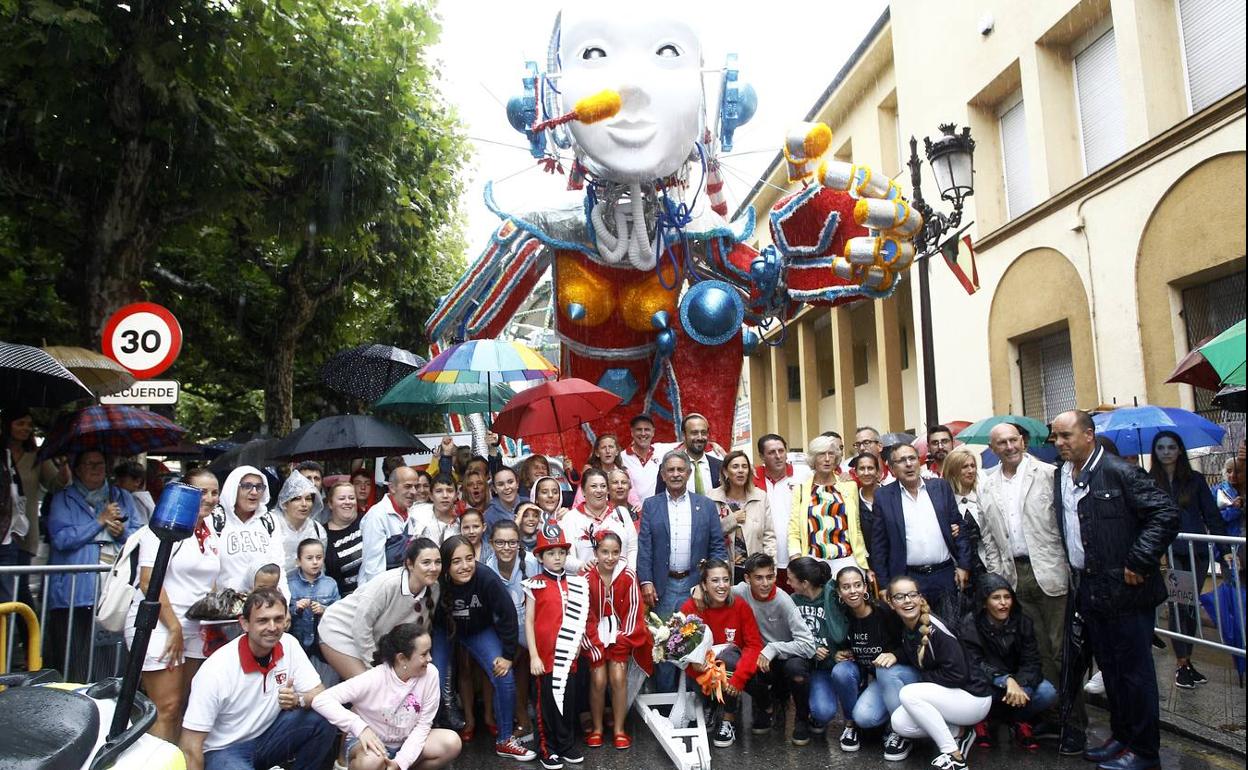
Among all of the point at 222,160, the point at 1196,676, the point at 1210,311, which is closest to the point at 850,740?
the point at 1196,676

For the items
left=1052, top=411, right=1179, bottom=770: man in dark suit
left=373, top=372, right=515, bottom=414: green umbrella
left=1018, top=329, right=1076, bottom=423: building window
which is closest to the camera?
left=1052, top=411, right=1179, bottom=770: man in dark suit

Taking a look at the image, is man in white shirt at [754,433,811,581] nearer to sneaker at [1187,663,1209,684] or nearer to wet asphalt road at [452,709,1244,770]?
wet asphalt road at [452,709,1244,770]

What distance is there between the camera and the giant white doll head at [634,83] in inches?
242

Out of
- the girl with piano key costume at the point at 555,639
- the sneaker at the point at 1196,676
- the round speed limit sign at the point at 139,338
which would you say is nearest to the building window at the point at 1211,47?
the sneaker at the point at 1196,676

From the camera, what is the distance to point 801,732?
4918 millimetres

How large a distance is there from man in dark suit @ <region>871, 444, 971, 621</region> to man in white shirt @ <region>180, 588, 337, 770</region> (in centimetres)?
295

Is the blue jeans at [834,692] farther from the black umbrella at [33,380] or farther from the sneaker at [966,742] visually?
the black umbrella at [33,380]

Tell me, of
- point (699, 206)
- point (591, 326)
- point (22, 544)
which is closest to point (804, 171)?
point (699, 206)

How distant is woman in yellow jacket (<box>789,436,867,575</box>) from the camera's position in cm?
541

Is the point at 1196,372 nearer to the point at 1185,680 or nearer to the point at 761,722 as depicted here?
the point at 1185,680

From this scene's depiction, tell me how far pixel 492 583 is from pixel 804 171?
11.3 ft

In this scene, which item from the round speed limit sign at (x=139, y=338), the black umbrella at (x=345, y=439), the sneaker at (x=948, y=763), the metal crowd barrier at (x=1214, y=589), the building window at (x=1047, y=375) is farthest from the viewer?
the building window at (x=1047, y=375)

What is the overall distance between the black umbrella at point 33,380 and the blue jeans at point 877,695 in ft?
16.0

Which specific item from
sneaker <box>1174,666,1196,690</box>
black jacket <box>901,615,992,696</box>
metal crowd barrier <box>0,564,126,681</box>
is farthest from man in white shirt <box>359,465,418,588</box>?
sneaker <box>1174,666,1196,690</box>
